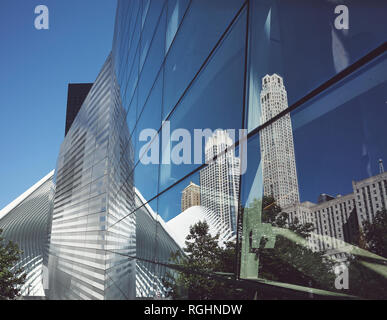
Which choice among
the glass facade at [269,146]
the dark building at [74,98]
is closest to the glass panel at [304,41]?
the glass facade at [269,146]

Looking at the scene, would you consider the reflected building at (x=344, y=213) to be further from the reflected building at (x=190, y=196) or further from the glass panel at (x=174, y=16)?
the glass panel at (x=174, y=16)

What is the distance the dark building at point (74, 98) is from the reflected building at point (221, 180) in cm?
13882

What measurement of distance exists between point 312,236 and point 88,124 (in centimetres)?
2446

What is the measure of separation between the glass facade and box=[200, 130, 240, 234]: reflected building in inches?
0.9

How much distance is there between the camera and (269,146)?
2566 millimetres

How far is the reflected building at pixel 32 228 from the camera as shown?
38.1 metres

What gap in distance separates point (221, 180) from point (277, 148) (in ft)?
4.06

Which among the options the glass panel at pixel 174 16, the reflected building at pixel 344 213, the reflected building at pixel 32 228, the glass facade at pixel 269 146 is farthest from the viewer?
the reflected building at pixel 32 228

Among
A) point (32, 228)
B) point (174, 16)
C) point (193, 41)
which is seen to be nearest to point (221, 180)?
point (193, 41)

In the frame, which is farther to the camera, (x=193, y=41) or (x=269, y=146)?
(x=193, y=41)

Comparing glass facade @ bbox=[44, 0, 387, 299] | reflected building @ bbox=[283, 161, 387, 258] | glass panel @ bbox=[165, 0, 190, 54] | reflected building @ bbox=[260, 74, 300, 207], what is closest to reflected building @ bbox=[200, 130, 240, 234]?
glass facade @ bbox=[44, 0, 387, 299]

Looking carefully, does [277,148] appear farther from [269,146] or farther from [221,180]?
[221,180]

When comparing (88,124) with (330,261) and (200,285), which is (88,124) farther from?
(330,261)
